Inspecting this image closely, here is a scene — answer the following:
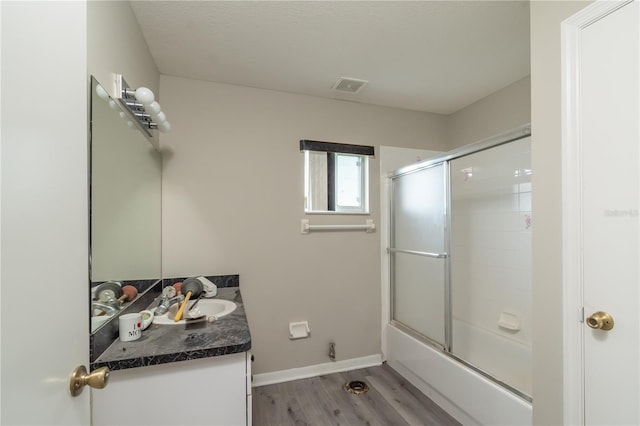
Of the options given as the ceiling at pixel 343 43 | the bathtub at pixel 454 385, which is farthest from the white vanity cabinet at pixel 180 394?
the ceiling at pixel 343 43

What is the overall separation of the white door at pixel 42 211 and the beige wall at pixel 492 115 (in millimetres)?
2522

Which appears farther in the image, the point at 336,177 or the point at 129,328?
the point at 336,177

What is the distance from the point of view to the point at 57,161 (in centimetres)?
58

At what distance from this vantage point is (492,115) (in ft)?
8.07

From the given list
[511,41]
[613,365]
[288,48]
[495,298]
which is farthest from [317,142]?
[613,365]

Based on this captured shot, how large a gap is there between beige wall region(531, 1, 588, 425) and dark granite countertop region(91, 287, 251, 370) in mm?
1223

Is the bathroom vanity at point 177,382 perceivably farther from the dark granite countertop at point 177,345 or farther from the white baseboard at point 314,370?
the white baseboard at point 314,370

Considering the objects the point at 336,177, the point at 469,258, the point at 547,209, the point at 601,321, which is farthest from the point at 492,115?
the point at 601,321

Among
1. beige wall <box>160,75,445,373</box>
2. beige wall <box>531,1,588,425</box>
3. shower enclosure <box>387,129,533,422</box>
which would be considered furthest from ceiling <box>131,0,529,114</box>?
shower enclosure <box>387,129,533,422</box>

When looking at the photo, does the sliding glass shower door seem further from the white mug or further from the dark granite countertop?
the white mug

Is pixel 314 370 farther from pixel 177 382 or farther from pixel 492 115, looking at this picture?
pixel 492 115

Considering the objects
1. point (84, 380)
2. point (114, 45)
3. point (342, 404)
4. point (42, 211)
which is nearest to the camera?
point (42, 211)

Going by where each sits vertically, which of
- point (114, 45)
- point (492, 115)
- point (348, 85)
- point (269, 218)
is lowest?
point (269, 218)

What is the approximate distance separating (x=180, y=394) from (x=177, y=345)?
177 mm
